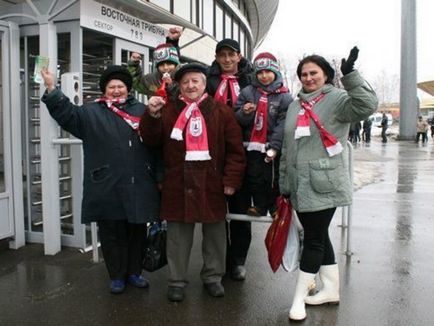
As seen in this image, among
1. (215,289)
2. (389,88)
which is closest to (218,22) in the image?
(215,289)

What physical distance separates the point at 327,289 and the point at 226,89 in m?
1.84

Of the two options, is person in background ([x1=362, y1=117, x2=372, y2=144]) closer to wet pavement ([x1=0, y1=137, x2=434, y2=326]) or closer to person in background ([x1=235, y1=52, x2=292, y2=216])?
wet pavement ([x1=0, y1=137, x2=434, y2=326])

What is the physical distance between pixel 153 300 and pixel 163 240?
494mm

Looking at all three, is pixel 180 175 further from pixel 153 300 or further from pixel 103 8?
pixel 103 8

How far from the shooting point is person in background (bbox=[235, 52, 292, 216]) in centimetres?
393

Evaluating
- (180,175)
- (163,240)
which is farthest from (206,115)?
(163,240)

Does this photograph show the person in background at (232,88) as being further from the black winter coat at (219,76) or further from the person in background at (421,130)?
the person in background at (421,130)

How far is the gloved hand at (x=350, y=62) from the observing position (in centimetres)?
326

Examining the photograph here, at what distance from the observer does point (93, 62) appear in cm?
594

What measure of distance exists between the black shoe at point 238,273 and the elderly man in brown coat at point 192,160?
45 centimetres

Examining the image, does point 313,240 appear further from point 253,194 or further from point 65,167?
point 65,167

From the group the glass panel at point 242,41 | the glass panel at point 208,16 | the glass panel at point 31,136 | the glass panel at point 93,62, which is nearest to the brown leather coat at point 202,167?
the glass panel at point 31,136

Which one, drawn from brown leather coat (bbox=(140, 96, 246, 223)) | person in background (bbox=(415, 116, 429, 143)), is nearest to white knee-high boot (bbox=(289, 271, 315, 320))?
brown leather coat (bbox=(140, 96, 246, 223))

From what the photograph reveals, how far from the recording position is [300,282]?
3.67 meters
